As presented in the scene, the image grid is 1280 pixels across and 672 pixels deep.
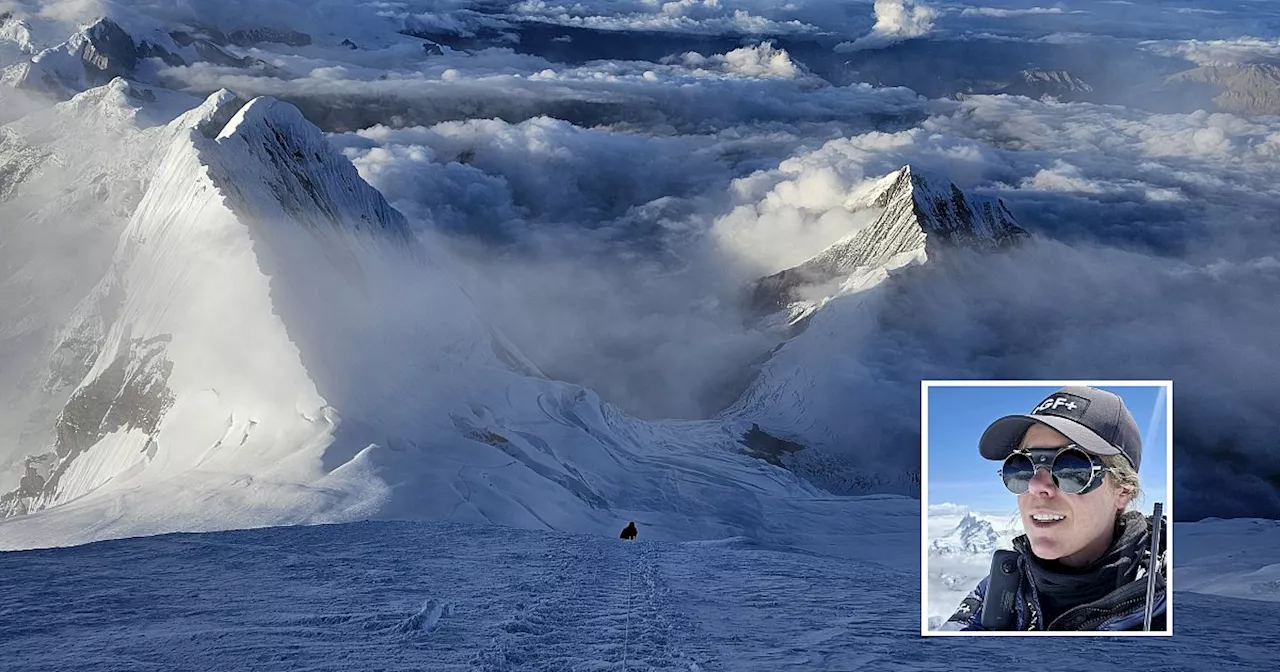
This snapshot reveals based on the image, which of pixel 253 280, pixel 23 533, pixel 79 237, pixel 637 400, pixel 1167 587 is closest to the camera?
pixel 1167 587

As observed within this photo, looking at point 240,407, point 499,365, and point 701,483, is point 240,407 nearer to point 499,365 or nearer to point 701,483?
point 499,365

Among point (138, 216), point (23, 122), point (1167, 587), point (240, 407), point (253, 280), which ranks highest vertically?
point (23, 122)

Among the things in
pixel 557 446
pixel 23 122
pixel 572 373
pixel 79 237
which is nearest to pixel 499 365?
pixel 557 446

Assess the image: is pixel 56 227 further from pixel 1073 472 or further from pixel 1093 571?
pixel 1073 472

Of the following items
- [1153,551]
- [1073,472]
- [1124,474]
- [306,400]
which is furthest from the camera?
[306,400]

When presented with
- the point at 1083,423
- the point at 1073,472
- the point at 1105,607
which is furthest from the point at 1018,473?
the point at 1105,607

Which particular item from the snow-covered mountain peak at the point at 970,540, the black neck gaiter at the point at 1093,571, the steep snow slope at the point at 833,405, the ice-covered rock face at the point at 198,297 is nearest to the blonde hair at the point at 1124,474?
the black neck gaiter at the point at 1093,571

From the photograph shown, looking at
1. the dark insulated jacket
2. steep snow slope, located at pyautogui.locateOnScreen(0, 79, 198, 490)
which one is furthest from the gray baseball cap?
steep snow slope, located at pyautogui.locateOnScreen(0, 79, 198, 490)
